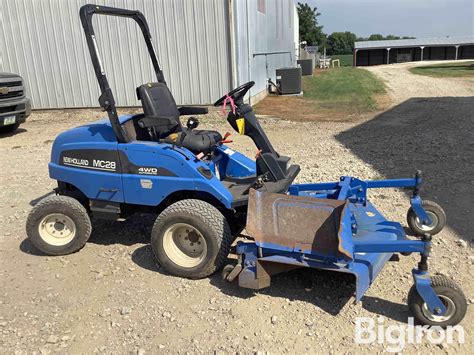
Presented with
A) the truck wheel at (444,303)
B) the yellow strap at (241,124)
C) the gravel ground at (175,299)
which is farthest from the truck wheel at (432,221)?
the yellow strap at (241,124)

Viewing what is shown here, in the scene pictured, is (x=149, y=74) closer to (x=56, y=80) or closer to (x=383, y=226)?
(x=56, y=80)

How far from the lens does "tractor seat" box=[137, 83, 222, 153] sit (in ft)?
13.8

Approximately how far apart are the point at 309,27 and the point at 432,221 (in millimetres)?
71378

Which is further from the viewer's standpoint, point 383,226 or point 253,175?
point 253,175

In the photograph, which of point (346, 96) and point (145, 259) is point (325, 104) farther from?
point (145, 259)

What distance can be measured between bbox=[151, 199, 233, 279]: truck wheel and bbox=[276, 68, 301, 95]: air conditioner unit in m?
13.5

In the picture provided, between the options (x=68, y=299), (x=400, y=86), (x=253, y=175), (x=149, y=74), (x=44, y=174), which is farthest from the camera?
(x=400, y=86)

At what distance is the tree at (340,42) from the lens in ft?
384

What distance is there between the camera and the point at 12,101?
1042cm

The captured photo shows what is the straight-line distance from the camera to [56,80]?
13.2 metres

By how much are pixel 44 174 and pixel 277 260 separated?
16.9ft

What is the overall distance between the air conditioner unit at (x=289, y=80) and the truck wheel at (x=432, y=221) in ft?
41.9

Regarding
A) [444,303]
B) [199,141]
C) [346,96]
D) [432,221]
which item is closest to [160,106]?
[199,141]

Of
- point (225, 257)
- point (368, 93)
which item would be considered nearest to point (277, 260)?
point (225, 257)
